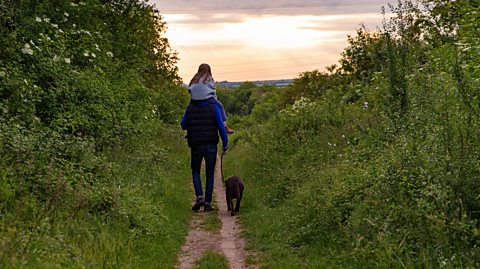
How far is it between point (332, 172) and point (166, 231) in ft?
9.38

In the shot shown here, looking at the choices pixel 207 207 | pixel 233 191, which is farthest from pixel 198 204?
pixel 233 191

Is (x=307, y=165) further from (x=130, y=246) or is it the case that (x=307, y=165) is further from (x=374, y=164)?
(x=130, y=246)

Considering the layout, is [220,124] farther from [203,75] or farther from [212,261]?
[212,261]

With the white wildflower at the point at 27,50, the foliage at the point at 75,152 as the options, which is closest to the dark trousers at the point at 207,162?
the foliage at the point at 75,152

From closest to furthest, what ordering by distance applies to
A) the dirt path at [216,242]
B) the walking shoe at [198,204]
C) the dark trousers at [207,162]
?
1. the dirt path at [216,242]
2. the dark trousers at [207,162]
3. the walking shoe at [198,204]

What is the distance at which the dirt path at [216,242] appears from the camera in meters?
7.17

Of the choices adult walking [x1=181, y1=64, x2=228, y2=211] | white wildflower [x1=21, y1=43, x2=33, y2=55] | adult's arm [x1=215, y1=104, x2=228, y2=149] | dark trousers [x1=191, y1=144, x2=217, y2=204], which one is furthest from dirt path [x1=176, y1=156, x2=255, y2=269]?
white wildflower [x1=21, y1=43, x2=33, y2=55]

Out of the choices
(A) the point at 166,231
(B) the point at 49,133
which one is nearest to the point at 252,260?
(A) the point at 166,231

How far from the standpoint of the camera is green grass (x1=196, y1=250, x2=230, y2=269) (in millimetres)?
6750

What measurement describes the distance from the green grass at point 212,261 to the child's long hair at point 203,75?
11.4 feet

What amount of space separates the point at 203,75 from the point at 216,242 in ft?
10.3

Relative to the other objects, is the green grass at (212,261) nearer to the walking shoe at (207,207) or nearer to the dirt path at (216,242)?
the dirt path at (216,242)

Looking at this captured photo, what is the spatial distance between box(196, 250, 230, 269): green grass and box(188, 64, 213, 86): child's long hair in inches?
137

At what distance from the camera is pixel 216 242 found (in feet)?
26.3
